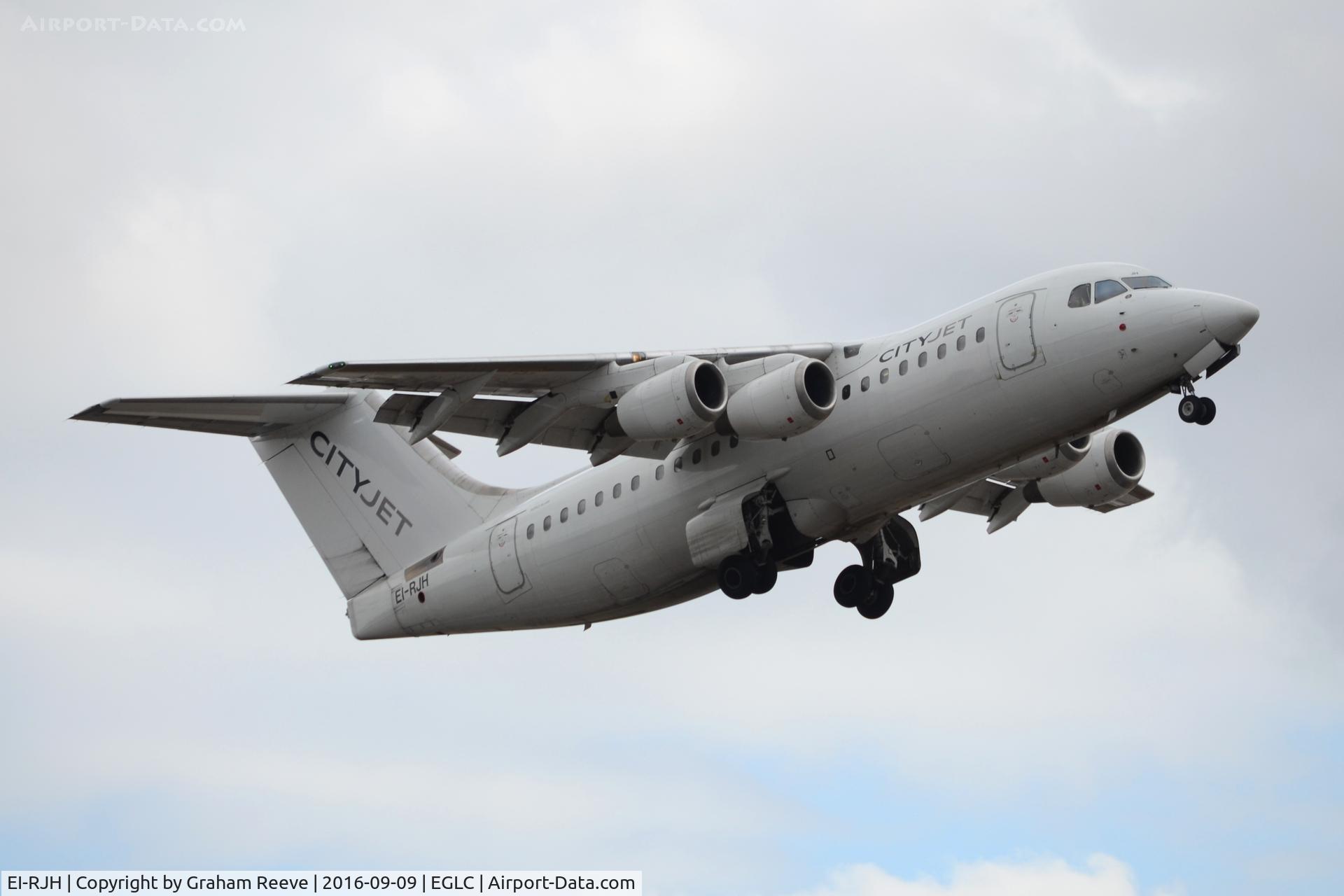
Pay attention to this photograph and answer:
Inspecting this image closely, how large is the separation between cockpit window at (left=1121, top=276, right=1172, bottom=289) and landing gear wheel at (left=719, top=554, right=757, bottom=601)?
16.1ft

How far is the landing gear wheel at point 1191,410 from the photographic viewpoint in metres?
15.5

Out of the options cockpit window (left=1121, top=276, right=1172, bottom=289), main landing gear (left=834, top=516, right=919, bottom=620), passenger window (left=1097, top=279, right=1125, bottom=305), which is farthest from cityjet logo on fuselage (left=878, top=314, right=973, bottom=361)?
main landing gear (left=834, top=516, right=919, bottom=620)

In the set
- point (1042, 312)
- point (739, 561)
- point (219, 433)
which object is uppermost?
point (219, 433)

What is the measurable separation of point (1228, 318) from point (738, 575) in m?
5.72

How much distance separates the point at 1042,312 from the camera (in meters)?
16.2

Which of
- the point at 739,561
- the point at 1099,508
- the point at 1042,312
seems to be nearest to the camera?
the point at 1042,312

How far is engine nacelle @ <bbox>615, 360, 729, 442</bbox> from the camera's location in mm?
16578

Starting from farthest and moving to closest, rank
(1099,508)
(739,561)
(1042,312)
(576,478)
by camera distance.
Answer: (1099,508) < (576,478) < (739,561) < (1042,312)

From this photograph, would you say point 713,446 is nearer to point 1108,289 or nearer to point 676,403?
point 676,403

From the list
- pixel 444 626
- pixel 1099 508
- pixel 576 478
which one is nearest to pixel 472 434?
pixel 576 478

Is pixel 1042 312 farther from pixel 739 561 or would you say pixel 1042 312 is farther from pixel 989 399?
pixel 739 561

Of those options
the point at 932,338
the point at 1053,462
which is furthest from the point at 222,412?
the point at 1053,462

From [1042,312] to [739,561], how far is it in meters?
4.22

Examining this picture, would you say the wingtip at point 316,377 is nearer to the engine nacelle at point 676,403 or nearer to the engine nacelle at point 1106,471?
the engine nacelle at point 676,403
